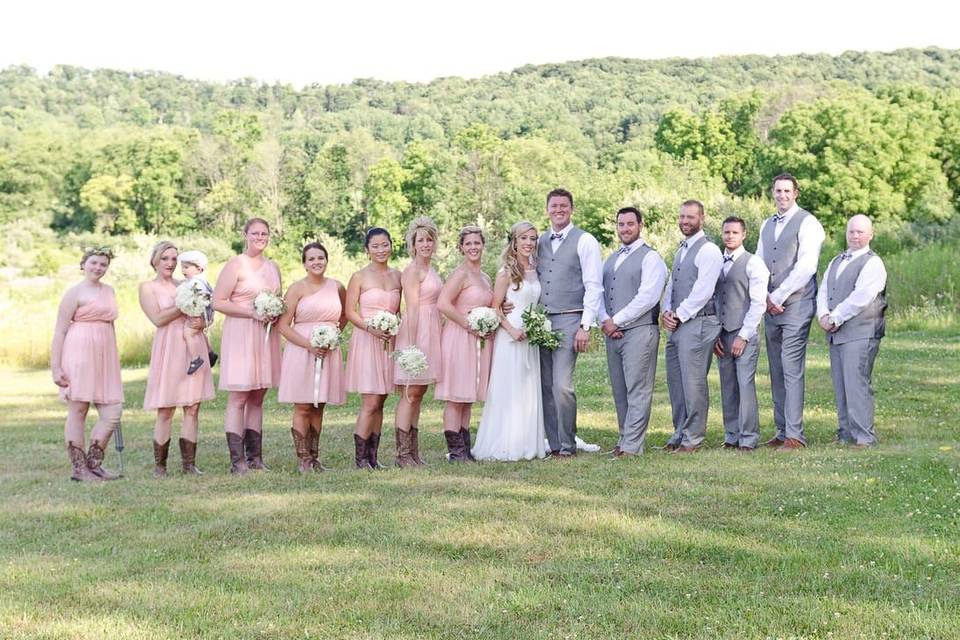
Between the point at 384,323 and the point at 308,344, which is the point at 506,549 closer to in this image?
the point at 384,323

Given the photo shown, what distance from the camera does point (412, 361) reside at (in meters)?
9.91

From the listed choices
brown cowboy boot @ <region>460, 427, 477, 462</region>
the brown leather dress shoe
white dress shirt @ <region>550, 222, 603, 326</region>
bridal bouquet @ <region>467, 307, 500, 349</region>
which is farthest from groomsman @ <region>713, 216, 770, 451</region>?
brown cowboy boot @ <region>460, 427, 477, 462</region>

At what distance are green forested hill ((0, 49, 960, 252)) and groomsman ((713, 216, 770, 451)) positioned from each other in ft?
135

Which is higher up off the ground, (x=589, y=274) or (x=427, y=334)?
(x=589, y=274)

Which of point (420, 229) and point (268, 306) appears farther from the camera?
point (420, 229)

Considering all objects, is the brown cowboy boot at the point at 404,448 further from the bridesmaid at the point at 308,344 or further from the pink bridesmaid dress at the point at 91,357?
the pink bridesmaid dress at the point at 91,357

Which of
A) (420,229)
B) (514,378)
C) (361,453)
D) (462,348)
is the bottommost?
(361,453)

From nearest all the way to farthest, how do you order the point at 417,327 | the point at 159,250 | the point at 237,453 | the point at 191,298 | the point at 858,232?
the point at 191,298
the point at 159,250
the point at 237,453
the point at 417,327
the point at 858,232

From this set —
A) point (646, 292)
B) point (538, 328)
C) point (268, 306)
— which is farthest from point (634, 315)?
point (268, 306)

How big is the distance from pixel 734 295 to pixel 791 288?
553 mm

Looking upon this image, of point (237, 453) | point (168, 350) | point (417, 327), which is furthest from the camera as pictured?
point (417, 327)

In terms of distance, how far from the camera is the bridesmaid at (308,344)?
997 centimetres

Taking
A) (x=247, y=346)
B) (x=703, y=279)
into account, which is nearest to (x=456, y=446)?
(x=247, y=346)

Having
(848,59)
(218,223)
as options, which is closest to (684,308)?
(218,223)
